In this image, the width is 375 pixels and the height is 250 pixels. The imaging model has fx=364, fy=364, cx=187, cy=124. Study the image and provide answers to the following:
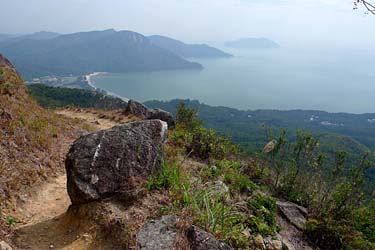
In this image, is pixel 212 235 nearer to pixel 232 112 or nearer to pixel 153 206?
pixel 153 206

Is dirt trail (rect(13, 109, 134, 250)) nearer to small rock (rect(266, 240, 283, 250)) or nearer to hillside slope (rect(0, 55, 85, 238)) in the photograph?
hillside slope (rect(0, 55, 85, 238))

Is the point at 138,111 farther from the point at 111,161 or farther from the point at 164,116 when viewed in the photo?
the point at 111,161

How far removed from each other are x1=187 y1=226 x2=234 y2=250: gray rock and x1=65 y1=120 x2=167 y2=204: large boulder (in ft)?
4.56

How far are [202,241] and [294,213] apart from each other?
3341 mm

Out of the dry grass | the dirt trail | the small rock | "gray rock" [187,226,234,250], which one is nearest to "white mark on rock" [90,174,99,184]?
the dirt trail

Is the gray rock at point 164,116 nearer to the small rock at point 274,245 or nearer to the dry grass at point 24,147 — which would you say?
the dry grass at point 24,147

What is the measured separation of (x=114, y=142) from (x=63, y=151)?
3.28m

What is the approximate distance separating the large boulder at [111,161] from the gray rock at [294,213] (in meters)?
2.63

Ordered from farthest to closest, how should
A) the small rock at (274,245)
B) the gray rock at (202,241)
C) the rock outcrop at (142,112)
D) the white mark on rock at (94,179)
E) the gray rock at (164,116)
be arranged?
the rock outcrop at (142,112)
the gray rock at (164,116)
the white mark on rock at (94,179)
the small rock at (274,245)
the gray rock at (202,241)

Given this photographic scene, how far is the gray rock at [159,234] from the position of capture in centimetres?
390

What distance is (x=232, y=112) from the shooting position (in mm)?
95938

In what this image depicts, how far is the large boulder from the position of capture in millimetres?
4926

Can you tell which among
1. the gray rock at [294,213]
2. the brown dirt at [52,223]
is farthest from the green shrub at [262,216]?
the brown dirt at [52,223]

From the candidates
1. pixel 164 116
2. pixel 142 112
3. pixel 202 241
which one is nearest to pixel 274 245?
pixel 202 241
